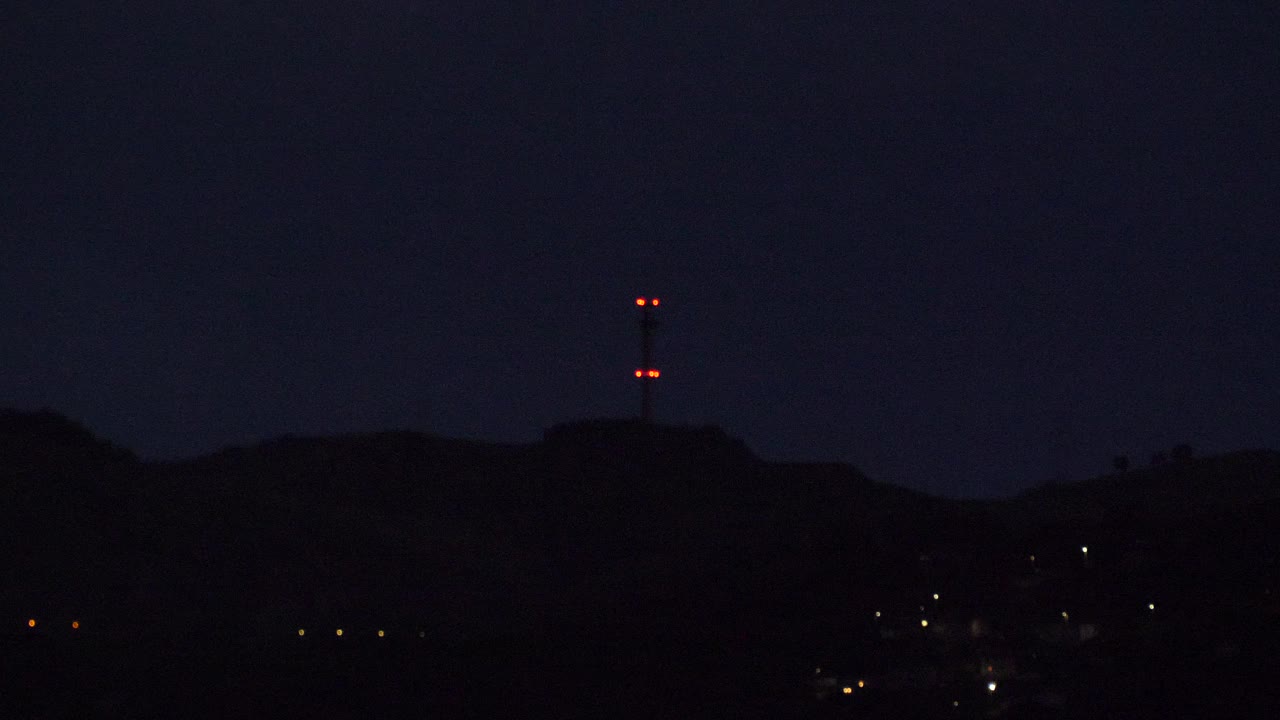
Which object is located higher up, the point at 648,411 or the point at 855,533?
the point at 648,411

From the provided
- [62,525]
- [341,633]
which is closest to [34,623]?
[62,525]

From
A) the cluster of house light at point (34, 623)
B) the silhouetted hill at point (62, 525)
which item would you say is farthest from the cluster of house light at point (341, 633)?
the silhouetted hill at point (62, 525)

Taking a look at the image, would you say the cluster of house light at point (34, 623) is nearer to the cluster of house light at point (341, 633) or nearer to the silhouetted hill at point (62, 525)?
the silhouetted hill at point (62, 525)

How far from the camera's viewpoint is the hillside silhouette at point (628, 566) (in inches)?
783

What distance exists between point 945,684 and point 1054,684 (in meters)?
1.17

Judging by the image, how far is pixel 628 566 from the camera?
26.4 metres

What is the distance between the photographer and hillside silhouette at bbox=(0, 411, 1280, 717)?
19891 millimetres

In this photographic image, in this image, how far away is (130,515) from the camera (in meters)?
25.7

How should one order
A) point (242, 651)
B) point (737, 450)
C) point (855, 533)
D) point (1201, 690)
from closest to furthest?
point (1201, 690), point (242, 651), point (855, 533), point (737, 450)

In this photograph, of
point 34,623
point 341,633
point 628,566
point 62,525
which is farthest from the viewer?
point 628,566

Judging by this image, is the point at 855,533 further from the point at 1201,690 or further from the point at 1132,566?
the point at 1201,690

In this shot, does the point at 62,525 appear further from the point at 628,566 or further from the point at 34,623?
the point at 628,566

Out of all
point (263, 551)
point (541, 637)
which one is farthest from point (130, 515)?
point (541, 637)

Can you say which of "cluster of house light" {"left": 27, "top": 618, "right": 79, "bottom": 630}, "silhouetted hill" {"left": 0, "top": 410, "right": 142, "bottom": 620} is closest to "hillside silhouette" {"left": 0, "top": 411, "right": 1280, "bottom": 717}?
"silhouetted hill" {"left": 0, "top": 410, "right": 142, "bottom": 620}
